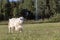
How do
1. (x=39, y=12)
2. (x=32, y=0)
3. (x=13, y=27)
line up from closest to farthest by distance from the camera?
(x=13, y=27) → (x=39, y=12) → (x=32, y=0)

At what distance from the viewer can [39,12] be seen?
4181cm

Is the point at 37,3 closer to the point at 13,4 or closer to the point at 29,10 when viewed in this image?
the point at 29,10

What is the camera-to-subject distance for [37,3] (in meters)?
42.7

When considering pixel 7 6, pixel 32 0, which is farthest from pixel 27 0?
pixel 7 6

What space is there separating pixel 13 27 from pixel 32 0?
104ft

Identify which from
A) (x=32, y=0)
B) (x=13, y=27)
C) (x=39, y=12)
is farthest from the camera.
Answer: (x=32, y=0)

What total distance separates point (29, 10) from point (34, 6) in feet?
4.27

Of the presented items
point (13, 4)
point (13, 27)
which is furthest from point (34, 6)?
point (13, 27)

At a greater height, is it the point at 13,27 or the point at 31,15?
the point at 13,27

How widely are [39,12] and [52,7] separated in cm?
283

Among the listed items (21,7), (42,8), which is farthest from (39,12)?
(21,7)

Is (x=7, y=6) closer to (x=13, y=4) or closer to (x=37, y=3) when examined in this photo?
(x=13, y=4)

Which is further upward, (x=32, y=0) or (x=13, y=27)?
(x=13, y=27)

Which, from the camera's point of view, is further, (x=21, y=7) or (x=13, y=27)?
(x=21, y=7)
